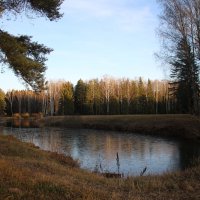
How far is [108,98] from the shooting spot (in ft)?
303

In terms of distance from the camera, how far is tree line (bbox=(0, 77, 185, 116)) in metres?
87.8

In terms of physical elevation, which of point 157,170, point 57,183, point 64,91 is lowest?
point 157,170

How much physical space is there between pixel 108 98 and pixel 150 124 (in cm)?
4337

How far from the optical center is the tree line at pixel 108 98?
8775cm

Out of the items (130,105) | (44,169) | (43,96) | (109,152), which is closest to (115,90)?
(130,105)

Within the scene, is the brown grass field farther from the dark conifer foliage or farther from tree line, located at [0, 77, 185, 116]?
tree line, located at [0, 77, 185, 116]

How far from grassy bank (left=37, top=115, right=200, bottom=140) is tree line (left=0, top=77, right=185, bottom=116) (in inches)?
823

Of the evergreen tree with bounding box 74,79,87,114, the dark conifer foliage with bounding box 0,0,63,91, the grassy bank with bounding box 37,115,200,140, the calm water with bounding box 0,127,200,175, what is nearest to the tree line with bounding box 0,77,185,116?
the evergreen tree with bounding box 74,79,87,114

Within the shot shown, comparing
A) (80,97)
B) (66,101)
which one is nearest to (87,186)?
(66,101)

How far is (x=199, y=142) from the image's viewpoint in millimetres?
33375

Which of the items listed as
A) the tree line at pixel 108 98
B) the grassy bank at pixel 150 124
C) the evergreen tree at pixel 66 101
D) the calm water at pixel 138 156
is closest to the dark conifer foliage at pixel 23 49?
the calm water at pixel 138 156

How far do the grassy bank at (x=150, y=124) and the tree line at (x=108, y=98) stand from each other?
68.6 ft

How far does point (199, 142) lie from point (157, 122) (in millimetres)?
15640

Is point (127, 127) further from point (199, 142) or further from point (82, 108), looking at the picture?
point (82, 108)
